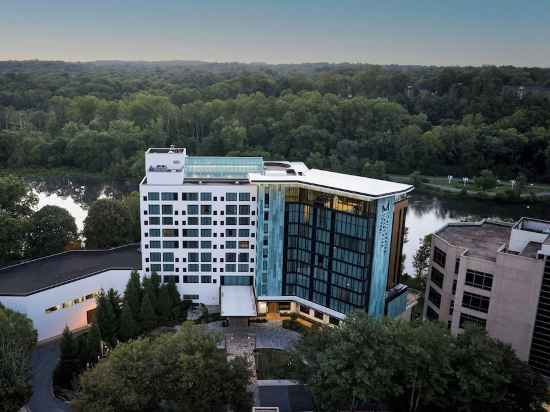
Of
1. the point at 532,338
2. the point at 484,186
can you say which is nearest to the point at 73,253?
the point at 532,338

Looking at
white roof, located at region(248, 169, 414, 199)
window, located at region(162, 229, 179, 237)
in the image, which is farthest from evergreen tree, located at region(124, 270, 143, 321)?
white roof, located at region(248, 169, 414, 199)

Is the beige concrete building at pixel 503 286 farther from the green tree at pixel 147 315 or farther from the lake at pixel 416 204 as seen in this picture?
the lake at pixel 416 204

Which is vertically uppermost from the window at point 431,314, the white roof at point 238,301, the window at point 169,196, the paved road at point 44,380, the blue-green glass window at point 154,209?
the window at point 169,196

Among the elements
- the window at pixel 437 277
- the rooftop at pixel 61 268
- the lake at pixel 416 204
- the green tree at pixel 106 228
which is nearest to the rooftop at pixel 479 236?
the window at pixel 437 277

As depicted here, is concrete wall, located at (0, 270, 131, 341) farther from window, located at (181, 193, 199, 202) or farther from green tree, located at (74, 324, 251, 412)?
green tree, located at (74, 324, 251, 412)

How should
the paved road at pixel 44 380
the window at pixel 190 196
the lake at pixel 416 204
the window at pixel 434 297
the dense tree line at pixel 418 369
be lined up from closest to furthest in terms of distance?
the dense tree line at pixel 418 369
the paved road at pixel 44 380
the window at pixel 434 297
the window at pixel 190 196
the lake at pixel 416 204

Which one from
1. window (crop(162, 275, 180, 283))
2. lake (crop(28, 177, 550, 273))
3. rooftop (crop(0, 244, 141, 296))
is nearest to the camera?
rooftop (crop(0, 244, 141, 296))
